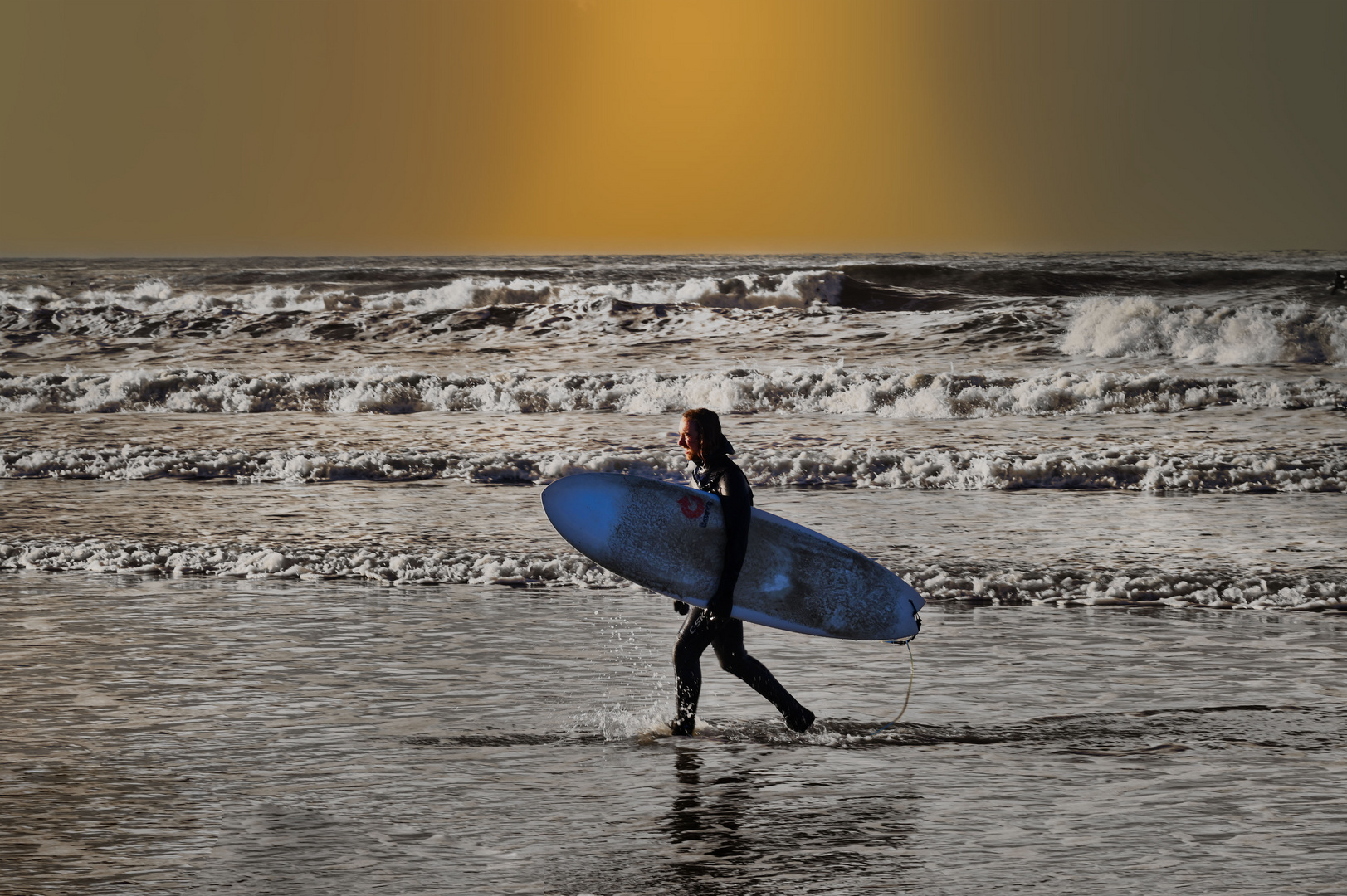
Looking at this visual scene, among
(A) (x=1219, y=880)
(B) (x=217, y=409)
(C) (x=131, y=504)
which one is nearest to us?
(A) (x=1219, y=880)

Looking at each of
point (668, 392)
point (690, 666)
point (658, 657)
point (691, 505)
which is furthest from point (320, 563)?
point (668, 392)

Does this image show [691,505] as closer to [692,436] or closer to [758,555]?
[758,555]

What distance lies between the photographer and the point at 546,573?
11625mm

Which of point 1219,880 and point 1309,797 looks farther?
point 1309,797

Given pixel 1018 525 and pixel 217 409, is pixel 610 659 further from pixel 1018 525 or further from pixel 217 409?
pixel 217 409

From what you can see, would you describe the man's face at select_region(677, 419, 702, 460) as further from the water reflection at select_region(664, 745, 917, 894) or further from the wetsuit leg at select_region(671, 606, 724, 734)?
the water reflection at select_region(664, 745, 917, 894)

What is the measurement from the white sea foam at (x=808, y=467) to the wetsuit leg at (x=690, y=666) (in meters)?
10.1

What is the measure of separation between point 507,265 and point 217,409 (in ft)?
116

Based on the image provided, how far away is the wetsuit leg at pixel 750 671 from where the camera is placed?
6.89 metres

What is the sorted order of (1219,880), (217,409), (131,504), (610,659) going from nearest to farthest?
(1219,880), (610,659), (131,504), (217,409)

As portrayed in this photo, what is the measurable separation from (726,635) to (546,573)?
4.75m

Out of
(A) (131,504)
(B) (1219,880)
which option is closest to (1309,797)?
(B) (1219,880)

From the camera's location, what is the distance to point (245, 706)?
748 cm

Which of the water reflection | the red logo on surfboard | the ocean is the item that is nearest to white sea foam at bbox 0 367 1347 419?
the ocean
